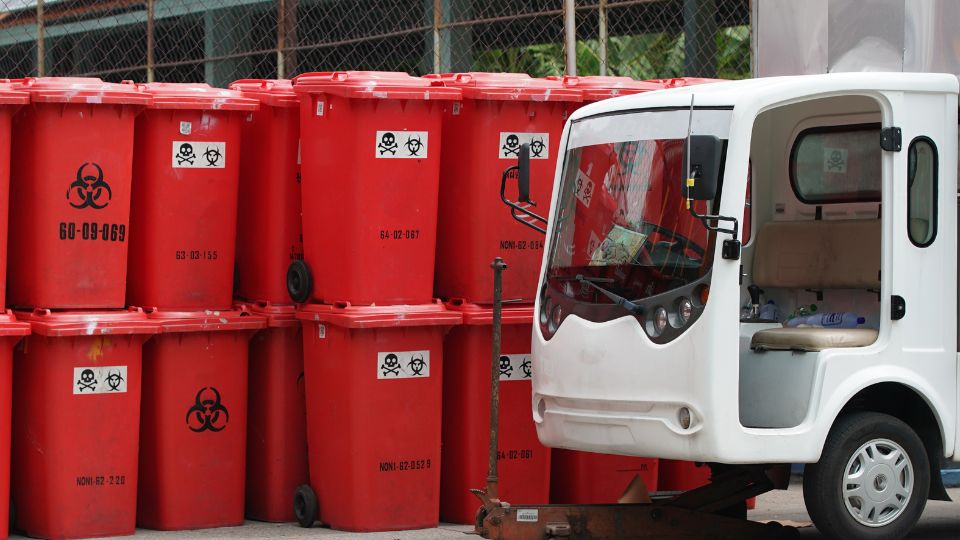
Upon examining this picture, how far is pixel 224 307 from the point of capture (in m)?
8.19

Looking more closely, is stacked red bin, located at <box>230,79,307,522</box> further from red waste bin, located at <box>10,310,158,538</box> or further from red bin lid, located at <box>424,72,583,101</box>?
red bin lid, located at <box>424,72,583,101</box>

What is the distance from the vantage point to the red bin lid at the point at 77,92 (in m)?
7.59

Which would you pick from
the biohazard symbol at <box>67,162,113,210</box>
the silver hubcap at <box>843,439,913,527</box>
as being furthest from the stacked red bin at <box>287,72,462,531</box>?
the silver hubcap at <box>843,439,913,527</box>

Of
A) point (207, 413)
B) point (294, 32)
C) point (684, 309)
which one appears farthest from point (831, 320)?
point (294, 32)

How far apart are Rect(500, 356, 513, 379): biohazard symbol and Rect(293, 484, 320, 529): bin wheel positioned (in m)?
1.16

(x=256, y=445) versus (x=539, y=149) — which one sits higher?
(x=539, y=149)

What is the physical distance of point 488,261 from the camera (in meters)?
8.07

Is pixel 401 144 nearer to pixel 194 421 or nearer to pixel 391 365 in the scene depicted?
pixel 391 365

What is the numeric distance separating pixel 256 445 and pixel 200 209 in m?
1.32

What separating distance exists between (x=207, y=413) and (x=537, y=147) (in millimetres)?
2185

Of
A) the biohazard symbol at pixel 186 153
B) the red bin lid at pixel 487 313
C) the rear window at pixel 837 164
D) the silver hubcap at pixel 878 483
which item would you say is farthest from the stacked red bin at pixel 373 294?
the silver hubcap at pixel 878 483

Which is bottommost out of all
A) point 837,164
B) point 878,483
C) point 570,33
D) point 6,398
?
point 878,483

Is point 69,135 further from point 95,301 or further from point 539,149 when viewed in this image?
point 539,149

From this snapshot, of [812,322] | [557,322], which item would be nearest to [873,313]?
[812,322]
